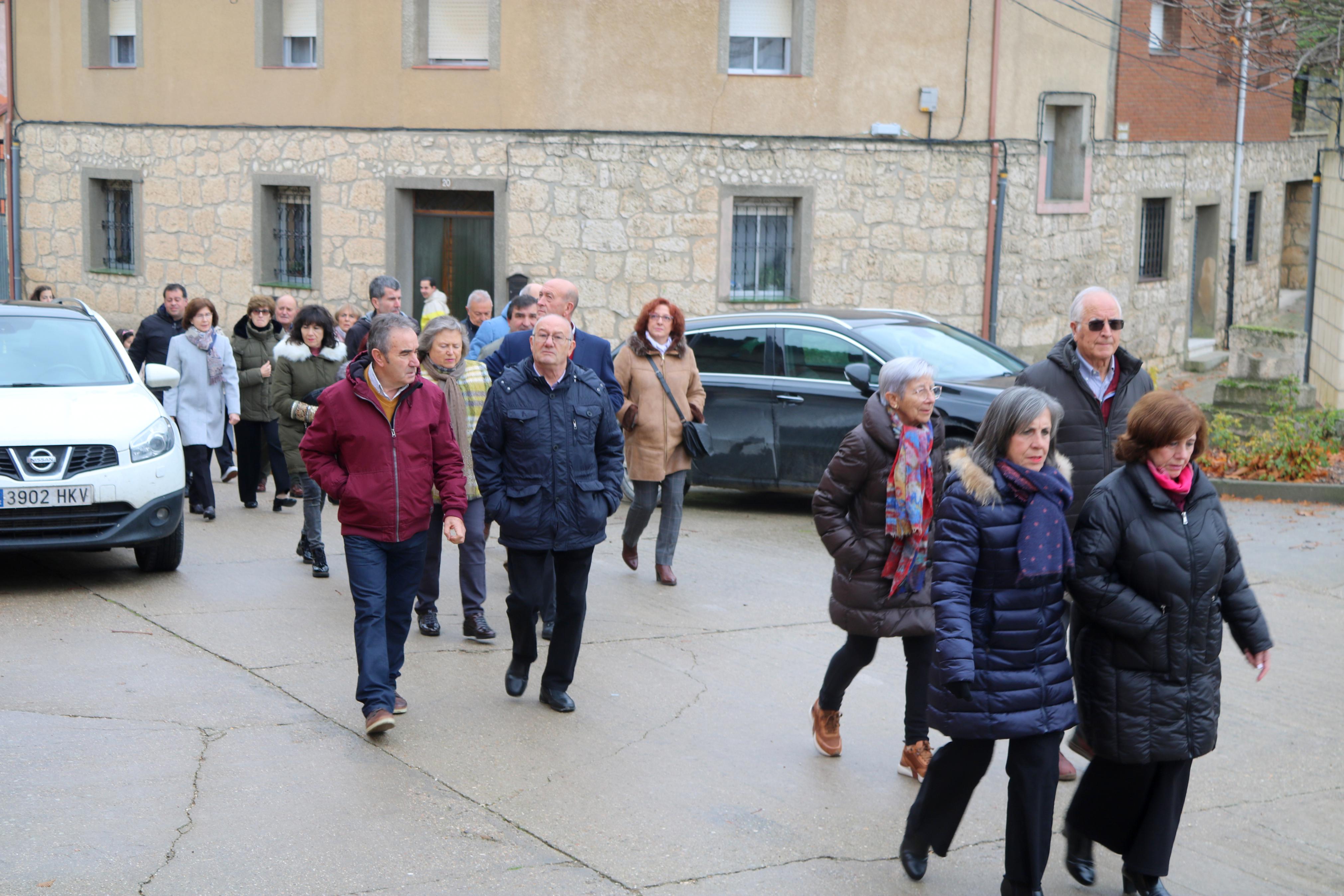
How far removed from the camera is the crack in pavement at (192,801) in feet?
14.7

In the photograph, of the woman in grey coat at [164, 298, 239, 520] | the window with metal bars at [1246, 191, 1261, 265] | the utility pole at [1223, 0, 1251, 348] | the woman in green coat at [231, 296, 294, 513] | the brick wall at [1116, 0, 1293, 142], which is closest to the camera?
the woman in grey coat at [164, 298, 239, 520]

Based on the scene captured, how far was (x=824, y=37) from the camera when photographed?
17141mm

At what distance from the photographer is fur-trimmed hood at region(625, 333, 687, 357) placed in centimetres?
911

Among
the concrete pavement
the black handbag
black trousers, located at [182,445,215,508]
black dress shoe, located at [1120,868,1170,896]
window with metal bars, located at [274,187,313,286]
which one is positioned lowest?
the concrete pavement

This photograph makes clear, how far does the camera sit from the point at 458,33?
17625mm

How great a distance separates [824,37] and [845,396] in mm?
7467

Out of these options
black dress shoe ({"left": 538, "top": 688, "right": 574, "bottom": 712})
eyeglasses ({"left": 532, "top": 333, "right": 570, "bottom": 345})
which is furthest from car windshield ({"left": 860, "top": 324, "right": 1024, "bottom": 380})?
black dress shoe ({"left": 538, "top": 688, "right": 574, "bottom": 712})

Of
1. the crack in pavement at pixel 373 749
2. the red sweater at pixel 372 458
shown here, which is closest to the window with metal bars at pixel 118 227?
the crack in pavement at pixel 373 749

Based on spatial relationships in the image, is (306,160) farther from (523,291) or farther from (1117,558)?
(1117,558)

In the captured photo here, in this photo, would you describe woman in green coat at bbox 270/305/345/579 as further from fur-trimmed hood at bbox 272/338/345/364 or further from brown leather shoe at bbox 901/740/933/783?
brown leather shoe at bbox 901/740/933/783

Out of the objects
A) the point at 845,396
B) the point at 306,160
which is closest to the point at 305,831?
the point at 845,396

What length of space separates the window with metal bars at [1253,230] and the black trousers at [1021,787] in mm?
22215

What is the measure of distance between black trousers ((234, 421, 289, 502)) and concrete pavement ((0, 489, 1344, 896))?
8.55 feet

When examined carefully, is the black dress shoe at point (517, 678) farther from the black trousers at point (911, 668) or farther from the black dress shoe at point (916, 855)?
the black dress shoe at point (916, 855)
